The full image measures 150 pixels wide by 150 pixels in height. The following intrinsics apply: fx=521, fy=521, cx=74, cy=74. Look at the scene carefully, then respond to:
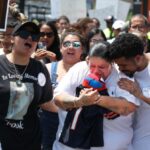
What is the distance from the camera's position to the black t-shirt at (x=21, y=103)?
377cm

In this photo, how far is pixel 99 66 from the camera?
11.9ft

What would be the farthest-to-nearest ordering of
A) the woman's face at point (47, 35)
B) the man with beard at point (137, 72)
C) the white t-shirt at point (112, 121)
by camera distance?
the woman's face at point (47, 35), the white t-shirt at point (112, 121), the man with beard at point (137, 72)

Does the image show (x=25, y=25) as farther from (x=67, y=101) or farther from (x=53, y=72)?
(x=53, y=72)

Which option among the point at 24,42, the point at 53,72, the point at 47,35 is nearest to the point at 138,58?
the point at 24,42

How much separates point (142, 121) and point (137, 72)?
14.4 inches

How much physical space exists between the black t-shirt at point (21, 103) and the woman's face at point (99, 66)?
49 cm

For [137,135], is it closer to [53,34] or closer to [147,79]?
[147,79]

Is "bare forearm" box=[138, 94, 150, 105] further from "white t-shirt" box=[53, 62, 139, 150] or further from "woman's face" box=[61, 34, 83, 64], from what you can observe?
"woman's face" box=[61, 34, 83, 64]

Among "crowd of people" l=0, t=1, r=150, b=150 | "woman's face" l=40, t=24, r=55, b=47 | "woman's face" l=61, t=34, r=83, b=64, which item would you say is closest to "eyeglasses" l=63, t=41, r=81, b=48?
"woman's face" l=61, t=34, r=83, b=64

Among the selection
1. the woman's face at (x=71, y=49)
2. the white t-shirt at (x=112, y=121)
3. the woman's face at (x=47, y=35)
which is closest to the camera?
the white t-shirt at (x=112, y=121)

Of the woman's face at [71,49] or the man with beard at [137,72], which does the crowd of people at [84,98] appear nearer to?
the man with beard at [137,72]

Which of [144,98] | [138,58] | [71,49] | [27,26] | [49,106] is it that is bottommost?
[49,106]

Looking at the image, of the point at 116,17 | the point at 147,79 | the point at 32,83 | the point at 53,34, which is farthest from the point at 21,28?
the point at 116,17

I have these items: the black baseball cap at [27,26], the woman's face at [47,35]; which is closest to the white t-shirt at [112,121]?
the black baseball cap at [27,26]
